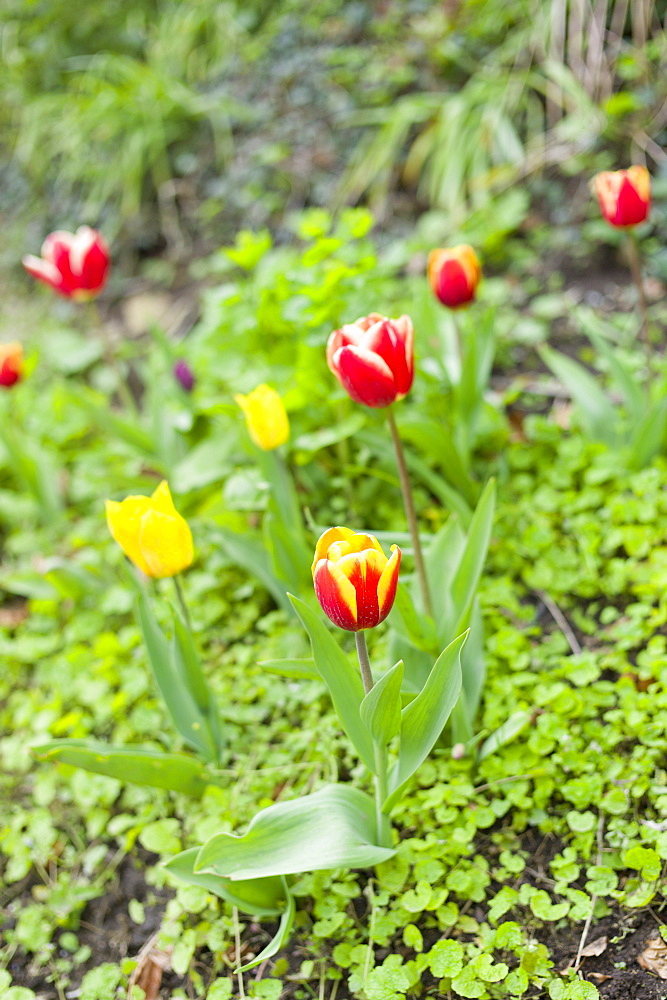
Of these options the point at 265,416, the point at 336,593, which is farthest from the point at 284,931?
the point at 265,416

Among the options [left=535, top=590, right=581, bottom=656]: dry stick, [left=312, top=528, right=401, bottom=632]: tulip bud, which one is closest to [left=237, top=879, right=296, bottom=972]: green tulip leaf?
[left=312, top=528, right=401, bottom=632]: tulip bud

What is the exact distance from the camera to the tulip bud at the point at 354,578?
1.08 m

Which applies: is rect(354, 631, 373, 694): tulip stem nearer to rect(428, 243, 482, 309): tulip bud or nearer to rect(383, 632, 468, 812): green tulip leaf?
rect(383, 632, 468, 812): green tulip leaf

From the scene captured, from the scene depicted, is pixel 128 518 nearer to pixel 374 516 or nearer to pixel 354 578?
pixel 354 578

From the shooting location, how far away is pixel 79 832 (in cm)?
173

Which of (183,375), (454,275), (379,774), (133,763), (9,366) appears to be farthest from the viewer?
(9,366)

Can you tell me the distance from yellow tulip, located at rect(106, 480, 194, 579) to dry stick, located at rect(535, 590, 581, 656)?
87 centimetres

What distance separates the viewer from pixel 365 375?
1.33m

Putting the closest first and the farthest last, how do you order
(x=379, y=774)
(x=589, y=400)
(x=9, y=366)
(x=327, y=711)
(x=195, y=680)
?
(x=379, y=774) < (x=195, y=680) < (x=327, y=711) < (x=589, y=400) < (x=9, y=366)

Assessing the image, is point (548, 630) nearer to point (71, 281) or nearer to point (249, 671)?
point (249, 671)

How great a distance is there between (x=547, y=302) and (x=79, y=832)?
2.24m

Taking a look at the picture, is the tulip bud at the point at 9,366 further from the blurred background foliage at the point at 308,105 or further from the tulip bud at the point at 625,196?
the tulip bud at the point at 625,196

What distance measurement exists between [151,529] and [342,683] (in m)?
0.43

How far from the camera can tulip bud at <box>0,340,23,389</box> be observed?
7.92ft
